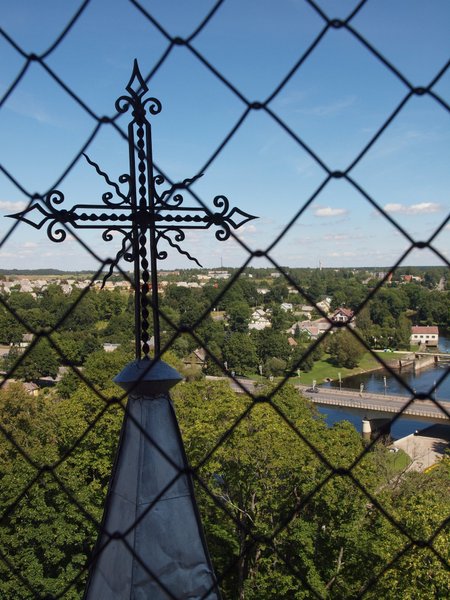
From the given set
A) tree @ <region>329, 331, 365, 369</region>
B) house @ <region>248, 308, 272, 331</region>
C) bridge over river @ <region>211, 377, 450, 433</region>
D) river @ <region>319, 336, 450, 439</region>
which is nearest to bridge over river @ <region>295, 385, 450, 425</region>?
bridge over river @ <region>211, 377, 450, 433</region>

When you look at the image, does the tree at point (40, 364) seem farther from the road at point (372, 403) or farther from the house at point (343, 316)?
the house at point (343, 316)

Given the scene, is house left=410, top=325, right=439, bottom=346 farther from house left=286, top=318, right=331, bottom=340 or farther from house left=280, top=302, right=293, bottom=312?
house left=280, top=302, right=293, bottom=312

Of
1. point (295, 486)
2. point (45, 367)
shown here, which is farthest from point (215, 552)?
point (45, 367)

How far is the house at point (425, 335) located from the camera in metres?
39.0

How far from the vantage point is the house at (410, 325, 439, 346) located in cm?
3903

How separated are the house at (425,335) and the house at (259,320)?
1005 cm

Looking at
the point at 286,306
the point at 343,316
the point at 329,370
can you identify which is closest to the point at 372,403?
the point at 329,370

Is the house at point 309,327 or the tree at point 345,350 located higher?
the house at point 309,327

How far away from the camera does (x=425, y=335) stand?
39.7 m

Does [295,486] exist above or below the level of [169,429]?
below

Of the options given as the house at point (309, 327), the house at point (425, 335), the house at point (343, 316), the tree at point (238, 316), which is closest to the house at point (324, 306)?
the house at point (343, 316)

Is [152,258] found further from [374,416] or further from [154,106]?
[374,416]

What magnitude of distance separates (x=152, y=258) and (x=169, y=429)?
48 cm

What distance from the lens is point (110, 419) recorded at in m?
10.8
